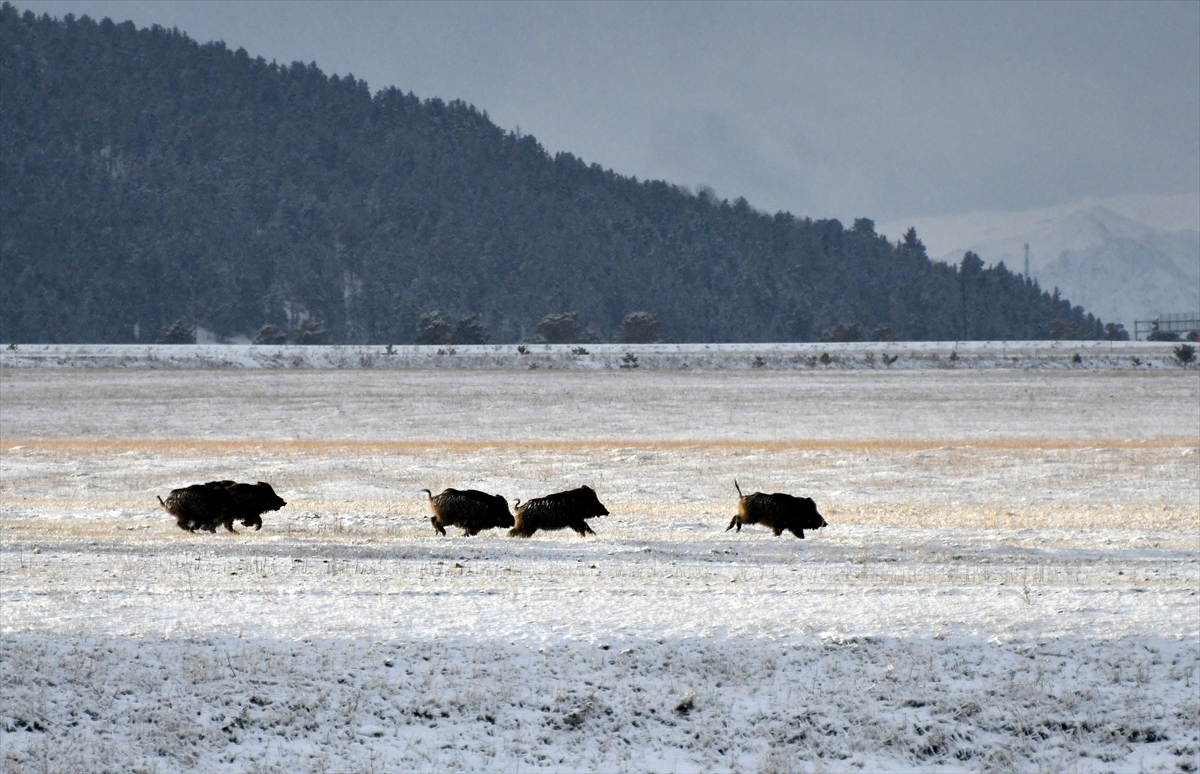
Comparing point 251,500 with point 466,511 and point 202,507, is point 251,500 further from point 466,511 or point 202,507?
point 466,511

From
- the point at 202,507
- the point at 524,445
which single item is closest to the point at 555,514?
the point at 202,507

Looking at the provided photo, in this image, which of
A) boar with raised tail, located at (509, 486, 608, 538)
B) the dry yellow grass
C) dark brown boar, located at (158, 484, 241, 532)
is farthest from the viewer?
the dry yellow grass

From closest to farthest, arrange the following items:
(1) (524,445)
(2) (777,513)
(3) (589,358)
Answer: (2) (777,513) → (1) (524,445) → (3) (589,358)

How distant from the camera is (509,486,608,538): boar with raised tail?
19.4 m

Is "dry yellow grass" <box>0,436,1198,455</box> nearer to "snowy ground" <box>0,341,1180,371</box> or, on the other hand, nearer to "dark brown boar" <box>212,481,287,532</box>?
"dark brown boar" <box>212,481,287,532</box>

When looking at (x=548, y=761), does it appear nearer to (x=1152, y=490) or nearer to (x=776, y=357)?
(x=1152, y=490)

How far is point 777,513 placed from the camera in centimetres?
1962

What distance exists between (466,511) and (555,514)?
142cm

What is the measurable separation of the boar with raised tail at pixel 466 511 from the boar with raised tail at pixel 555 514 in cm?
44

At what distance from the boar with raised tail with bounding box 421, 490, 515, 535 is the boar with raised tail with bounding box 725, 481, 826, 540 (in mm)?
3861

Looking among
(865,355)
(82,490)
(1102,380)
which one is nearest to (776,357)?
(865,355)

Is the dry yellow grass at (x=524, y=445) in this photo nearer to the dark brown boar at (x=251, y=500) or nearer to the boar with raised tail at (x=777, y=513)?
the dark brown boar at (x=251, y=500)

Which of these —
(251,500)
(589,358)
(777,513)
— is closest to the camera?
(777,513)

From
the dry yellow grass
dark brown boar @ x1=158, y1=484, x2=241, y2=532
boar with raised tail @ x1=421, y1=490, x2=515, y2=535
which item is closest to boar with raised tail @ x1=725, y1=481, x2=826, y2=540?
boar with raised tail @ x1=421, y1=490, x2=515, y2=535
